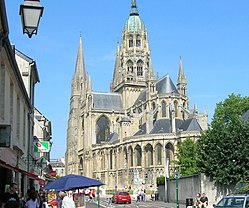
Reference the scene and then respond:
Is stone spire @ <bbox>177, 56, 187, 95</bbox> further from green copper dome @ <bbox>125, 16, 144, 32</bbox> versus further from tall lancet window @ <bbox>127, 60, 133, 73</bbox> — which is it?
green copper dome @ <bbox>125, 16, 144, 32</bbox>

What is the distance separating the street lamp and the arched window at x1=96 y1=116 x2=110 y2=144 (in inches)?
3970

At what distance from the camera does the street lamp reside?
623 cm

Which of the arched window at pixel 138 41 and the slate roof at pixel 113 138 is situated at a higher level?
the arched window at pixel 138 41

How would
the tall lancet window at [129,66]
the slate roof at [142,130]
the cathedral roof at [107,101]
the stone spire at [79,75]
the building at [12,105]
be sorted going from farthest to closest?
1. the stone spire at [79,75]
2. the tall lancet window at [129,66]
3. the cathedral roof at [107,101]
4. the slate roof at [142,130]
5. the building at [12,105]

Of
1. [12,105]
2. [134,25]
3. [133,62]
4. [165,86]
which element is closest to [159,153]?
[165,86]

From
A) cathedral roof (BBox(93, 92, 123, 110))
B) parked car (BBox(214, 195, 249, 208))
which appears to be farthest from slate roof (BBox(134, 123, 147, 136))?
parked car (BBox(214, 195, 249, 208))

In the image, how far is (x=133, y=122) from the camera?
94.8 m

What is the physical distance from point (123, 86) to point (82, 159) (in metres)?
20.4

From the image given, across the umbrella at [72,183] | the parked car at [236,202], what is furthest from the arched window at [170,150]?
the umbrella at [72,183]

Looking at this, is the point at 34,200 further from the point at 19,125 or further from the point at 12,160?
the point at 19,125

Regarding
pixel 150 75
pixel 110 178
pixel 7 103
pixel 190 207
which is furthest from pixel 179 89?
pixel 7 103

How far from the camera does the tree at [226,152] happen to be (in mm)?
35469

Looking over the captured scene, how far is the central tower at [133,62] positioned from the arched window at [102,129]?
599cm

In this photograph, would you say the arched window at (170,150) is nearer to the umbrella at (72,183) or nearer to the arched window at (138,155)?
the arched window at (138,155)
